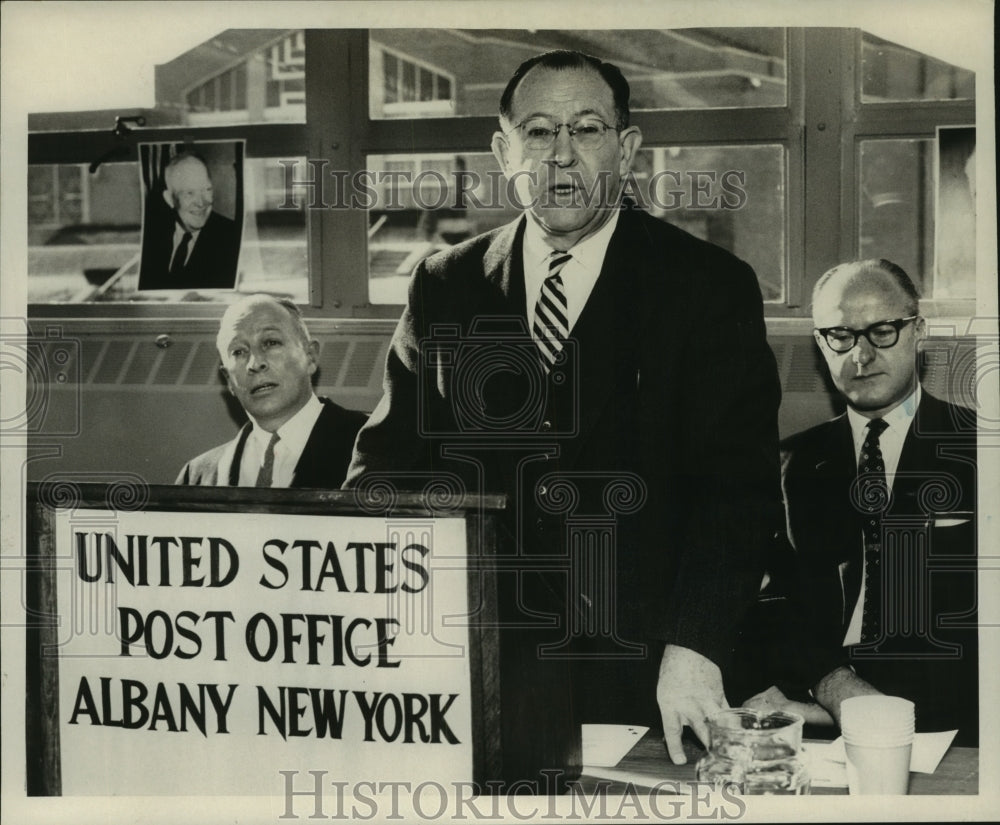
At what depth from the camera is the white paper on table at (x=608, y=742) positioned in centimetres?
224

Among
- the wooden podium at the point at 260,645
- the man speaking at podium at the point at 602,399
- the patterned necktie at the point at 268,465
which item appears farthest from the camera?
the patterned necktie at the point at 268,465

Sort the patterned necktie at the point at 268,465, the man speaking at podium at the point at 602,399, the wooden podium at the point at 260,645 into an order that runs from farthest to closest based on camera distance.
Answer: the patterned necktie at the point at 268,465 → the man speaking at podium at the point at 602,399 → the wooden podium at the point at 260,645

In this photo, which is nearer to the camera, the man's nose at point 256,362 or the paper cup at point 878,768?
the paper cup at point 878,768

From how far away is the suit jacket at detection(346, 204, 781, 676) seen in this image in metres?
2.25

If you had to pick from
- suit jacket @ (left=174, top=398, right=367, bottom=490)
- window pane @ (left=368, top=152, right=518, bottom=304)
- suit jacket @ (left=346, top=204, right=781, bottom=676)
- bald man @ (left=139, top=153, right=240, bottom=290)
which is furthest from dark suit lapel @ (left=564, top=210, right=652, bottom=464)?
bald man @ (left=139, top=153, right=240, bottom=290)

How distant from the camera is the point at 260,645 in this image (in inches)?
87.8

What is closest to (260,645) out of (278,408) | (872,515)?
(278,408)

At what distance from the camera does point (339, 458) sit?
2336 mm

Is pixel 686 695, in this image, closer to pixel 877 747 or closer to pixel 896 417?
pixel 877 747

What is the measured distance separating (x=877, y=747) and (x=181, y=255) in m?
→ 1.84

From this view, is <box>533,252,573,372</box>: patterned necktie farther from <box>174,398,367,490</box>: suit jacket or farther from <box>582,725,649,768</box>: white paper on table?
<box>582,725,649,768</box>: white paper on table

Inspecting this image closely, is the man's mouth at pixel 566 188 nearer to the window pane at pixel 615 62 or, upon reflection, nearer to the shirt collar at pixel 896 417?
the window pane at pixel 615 62

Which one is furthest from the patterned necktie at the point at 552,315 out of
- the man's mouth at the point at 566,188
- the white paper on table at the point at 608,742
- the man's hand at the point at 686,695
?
the white paper on table at the point at 608,742

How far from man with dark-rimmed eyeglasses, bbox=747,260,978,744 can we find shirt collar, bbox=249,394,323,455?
104cm
